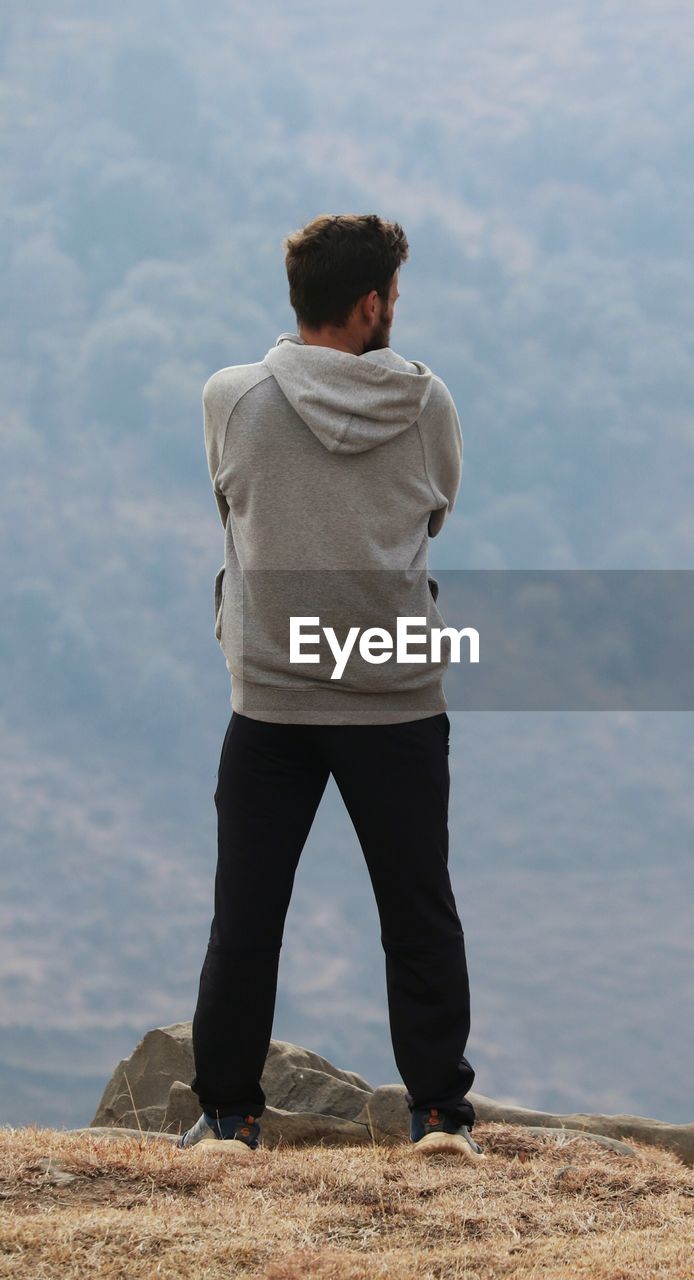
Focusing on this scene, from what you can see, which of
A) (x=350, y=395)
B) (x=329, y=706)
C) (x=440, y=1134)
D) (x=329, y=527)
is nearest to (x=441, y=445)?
(x=350, y=395)

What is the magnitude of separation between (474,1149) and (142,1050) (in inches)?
123

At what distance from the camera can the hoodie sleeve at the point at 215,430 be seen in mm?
3908

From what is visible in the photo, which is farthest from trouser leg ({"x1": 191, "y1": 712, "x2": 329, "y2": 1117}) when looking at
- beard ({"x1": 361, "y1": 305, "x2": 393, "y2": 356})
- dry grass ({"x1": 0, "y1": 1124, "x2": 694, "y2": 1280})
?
beard ({"x1": 361, "y1": 305, "x2": 393, "y2": 356})

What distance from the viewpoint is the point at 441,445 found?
3924mm

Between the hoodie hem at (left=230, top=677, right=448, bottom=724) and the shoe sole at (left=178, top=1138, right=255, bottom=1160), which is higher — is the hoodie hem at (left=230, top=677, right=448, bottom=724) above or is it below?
above

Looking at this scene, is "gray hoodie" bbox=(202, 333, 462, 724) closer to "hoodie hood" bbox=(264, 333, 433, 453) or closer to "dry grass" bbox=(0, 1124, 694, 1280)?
"hoodie hood" bbox=(264, 333, 433, 453)

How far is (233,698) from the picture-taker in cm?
396

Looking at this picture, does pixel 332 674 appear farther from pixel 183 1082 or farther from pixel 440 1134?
pixel 183 1082

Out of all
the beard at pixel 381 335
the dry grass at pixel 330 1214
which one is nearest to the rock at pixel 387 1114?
the dry grass at pixel 330 1214

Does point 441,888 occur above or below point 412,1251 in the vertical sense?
above

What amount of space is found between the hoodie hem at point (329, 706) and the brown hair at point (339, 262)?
111 centimetres

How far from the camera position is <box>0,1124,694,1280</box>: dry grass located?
9.08 ft

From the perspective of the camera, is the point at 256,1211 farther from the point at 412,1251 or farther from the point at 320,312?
the point at 320,312

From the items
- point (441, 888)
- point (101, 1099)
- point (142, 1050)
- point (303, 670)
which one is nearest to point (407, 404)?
point (303, 670)
